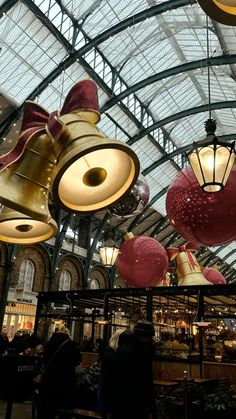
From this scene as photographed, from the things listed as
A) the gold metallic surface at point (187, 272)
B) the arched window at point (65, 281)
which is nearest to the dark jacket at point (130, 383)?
the gold metallic surface at point (187, 272)

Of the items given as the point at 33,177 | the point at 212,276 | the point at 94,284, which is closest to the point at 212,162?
the point at 33,177

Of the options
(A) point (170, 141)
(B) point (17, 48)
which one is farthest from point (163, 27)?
(A) point (170, 141)

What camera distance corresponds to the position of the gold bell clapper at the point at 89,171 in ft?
5.06

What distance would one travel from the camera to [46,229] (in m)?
2.01

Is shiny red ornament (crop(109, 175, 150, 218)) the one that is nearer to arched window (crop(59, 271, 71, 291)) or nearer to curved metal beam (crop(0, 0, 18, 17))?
curved metal beam (crop(0, 0, 18, 17))

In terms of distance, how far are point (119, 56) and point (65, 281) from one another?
1120cm

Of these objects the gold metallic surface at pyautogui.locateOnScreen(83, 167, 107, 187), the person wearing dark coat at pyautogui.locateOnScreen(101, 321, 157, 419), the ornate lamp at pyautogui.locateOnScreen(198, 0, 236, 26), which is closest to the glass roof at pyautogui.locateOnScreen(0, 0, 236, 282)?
the person wearing dark coat at pyautogui.locateOnScreen(101, 321, 157, 419)

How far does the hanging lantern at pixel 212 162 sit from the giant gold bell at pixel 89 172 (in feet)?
4.19

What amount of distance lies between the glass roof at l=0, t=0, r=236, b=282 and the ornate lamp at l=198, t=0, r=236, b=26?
27.1ft

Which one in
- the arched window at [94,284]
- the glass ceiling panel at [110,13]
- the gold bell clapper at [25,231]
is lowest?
the gold bell clapper at [25,231]

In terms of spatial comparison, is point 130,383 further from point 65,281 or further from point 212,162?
point 65,281

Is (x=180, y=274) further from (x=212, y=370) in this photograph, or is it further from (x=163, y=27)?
(x=163, y=27)

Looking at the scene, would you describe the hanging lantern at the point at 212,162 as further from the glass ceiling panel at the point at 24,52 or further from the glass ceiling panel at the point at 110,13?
the glass ceiling panel at the point at 110,13

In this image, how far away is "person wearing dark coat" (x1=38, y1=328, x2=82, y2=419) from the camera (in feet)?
12.6
